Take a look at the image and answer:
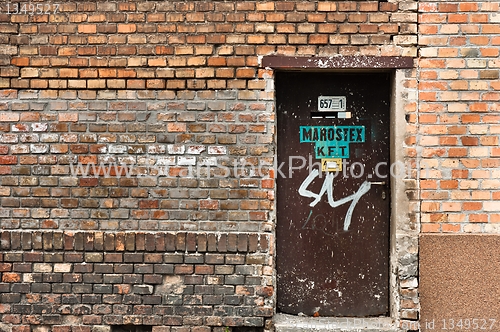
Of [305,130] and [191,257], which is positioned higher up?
[305,130]

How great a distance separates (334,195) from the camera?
358 centimetres

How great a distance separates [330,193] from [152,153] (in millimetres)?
1508

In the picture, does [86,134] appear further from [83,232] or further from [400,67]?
[400,67]

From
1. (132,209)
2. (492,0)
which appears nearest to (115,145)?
(132,209)

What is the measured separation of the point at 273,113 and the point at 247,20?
2.51ft

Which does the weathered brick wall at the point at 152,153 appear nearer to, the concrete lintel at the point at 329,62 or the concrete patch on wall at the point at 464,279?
the concrete lintel at the point at 329,62

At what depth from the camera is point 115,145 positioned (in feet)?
11.2

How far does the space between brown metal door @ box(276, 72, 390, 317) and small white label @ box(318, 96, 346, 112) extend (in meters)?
0.03

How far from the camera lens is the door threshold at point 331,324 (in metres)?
3.38

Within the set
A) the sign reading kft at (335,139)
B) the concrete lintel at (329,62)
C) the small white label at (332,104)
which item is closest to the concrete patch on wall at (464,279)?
the sign reading kft at (335,139)

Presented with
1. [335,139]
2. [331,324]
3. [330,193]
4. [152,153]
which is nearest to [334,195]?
[330,193]

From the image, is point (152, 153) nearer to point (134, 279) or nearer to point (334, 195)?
point (134, 279)

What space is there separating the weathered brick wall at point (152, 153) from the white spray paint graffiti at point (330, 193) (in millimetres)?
375

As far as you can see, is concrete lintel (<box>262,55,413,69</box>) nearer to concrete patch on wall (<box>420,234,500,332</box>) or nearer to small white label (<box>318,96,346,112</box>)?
small white label (<box>318,96,346,112</box>)
